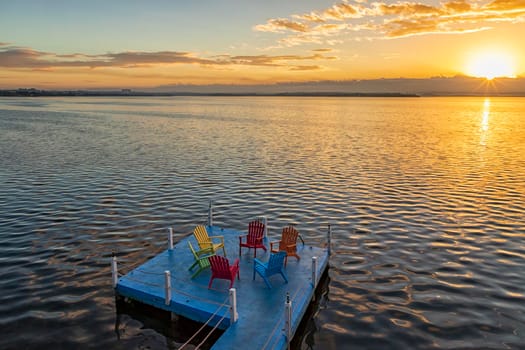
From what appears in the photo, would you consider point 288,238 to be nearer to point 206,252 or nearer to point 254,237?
point 254,237

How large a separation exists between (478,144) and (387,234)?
4321 cm

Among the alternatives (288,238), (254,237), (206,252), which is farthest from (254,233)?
(206,252)

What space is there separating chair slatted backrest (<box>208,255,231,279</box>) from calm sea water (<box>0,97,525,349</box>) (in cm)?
212

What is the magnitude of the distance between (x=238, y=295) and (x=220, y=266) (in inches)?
43.1

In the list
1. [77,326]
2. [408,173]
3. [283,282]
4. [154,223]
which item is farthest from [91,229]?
[408,173]

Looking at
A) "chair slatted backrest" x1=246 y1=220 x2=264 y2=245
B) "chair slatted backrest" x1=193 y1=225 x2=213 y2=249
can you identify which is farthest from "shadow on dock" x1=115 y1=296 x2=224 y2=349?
"chair slatted backrest" x1=246 y1=220 x2=264 y2=245

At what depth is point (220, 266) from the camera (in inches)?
476

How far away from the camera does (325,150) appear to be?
46.7 m

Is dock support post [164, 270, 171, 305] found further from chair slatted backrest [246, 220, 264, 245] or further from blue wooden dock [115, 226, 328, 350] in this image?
chair slatted backrest [246, 220, 264, 245]

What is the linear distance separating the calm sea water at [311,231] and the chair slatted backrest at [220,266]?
2117 millimetres

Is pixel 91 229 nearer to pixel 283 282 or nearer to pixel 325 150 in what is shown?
pixel 283 282

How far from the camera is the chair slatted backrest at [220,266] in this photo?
12023mm

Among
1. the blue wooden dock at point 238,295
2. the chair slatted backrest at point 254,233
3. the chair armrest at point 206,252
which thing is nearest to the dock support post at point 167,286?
the blue wooden dock at point 238,295

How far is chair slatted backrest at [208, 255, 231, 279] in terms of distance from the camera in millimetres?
12023
